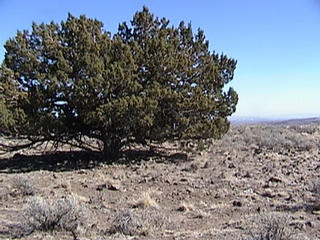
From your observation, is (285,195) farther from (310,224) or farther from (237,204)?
(310,224)

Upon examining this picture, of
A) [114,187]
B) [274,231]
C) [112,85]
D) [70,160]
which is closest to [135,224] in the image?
[274,231]

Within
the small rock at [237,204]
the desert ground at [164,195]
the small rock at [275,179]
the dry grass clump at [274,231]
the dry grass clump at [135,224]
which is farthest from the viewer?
the small rock at [275,179]

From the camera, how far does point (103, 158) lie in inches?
855

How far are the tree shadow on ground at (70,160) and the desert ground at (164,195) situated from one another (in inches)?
1.9

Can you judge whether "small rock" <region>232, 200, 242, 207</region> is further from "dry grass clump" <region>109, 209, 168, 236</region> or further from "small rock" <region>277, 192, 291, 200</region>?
"dry grass clump" <region>109, 209, 168, 236</region>

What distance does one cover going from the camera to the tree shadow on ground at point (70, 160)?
1969cm

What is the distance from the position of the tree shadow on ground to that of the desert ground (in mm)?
48

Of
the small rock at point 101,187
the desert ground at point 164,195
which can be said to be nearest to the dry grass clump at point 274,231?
the desert ground at point 164,195

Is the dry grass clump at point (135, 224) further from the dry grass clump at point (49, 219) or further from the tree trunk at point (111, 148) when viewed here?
the tree trunk at point (111, 148)

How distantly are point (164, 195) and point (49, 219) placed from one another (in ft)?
16.9

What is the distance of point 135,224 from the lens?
9.18 metres

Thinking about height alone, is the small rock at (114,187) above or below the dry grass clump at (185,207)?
above

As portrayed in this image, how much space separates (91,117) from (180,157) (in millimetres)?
5672

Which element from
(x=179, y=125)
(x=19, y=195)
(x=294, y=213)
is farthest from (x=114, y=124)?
(x=294, y=213)
